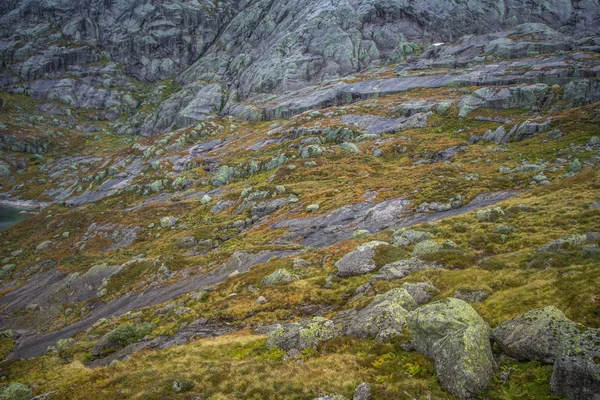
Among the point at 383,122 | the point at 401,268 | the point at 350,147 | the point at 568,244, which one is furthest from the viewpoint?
the point at 383,122

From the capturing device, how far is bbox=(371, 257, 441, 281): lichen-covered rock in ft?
78.9

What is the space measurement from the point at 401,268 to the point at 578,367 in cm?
1646

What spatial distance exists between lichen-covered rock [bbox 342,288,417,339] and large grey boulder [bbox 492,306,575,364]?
448cm

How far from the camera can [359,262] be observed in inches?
1110

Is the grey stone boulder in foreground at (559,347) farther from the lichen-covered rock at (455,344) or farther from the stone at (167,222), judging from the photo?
the stone at (167,222)

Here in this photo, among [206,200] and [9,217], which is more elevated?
[206,200]

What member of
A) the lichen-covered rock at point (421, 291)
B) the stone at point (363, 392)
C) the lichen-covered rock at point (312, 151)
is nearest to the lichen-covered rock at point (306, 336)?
the lichen-covered rock at point (421, 291)

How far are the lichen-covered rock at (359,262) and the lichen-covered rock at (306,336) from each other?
10083mm

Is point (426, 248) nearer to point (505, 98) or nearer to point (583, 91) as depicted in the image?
point (583, 91)

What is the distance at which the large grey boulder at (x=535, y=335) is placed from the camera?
404 inches

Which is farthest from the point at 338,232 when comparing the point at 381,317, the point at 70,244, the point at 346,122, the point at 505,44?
the point at 505,44

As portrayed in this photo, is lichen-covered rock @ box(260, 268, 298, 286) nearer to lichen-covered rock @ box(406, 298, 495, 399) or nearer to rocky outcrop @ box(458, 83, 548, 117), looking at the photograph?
lichen-covered rock @ box(406, 298, 495, 399)

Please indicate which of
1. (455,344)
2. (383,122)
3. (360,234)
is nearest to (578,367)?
(455,344)

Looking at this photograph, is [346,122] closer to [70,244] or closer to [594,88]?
[594,88]
